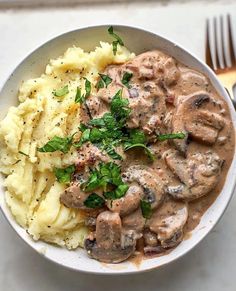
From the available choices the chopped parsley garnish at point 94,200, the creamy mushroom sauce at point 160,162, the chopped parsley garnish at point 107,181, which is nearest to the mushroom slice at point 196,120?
the creamy mushroom sauce at point 160,162

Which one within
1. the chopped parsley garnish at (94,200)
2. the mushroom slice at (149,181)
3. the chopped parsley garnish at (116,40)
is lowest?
the chopped parsley garnish at (94,200)

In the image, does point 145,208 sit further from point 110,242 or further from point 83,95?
point 83,95

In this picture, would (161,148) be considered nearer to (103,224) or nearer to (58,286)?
(103,224)

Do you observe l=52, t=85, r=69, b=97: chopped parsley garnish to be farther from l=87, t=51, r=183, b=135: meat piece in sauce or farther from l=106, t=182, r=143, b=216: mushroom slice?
l=106, t=182, r=143, b=216: mushroom slice

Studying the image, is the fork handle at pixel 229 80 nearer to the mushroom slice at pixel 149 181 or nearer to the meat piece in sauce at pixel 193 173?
the meat piece in sauce at pixel 193 173

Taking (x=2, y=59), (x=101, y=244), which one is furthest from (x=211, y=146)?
(x=2, y=59)

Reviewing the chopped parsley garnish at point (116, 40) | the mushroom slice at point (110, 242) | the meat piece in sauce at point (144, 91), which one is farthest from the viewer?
the chopped parsley garnish at point (116, 40)

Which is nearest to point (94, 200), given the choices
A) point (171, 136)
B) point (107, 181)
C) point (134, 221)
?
point (107, 181)

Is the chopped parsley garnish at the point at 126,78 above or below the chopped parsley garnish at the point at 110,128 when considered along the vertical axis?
above
